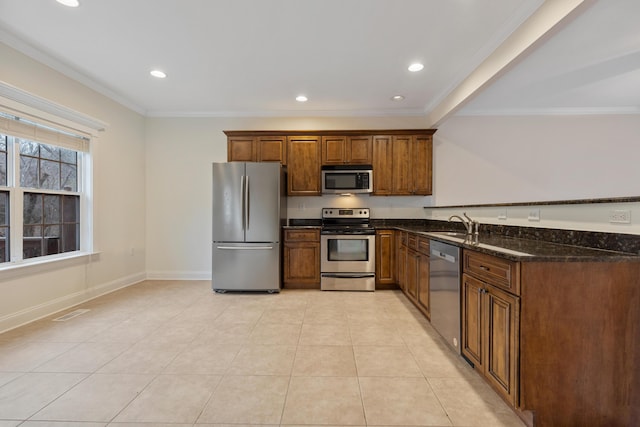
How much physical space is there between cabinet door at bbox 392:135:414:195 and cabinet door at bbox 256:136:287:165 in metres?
1.70

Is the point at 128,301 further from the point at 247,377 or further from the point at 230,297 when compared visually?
the point at 247,377

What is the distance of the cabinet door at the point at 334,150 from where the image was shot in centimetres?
429

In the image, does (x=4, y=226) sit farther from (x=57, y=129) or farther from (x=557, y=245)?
(x=557, y=245)

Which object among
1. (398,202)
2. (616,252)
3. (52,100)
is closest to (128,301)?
(52,100)

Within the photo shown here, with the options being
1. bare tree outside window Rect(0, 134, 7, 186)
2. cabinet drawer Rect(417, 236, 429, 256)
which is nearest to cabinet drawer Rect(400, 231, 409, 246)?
cabinet drawer Rect(417, 236, 429, 256)

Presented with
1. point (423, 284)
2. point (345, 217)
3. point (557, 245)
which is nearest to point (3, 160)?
point (345, 217)

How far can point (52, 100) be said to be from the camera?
303 cm

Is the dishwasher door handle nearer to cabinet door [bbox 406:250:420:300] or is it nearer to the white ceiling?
cabinet door [bbox 406:250:420:300]

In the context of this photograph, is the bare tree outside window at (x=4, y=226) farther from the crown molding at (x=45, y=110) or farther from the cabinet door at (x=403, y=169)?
the cabinet door at (x=403, y=169)

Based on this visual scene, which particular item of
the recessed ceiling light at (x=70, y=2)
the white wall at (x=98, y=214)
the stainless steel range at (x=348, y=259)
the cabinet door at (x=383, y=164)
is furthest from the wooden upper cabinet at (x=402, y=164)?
the white wall at (x=98, y=214)

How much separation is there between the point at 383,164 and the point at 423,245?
1736 mm

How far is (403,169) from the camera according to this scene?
4320mm

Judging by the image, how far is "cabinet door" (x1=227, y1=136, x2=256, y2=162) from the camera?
4.30 metres

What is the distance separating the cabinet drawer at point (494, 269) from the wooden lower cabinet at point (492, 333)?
4cm
